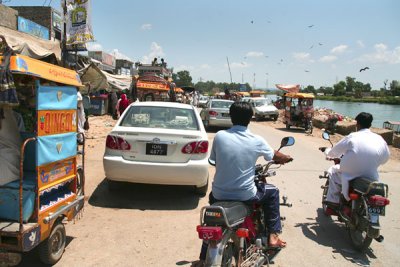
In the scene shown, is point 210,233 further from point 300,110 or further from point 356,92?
point 356,92

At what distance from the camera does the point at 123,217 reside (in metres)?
5.38

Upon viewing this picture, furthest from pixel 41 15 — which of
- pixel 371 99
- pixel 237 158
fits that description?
pixel 371 99

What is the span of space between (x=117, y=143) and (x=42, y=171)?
224 cm

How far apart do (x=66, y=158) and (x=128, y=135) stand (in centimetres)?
180

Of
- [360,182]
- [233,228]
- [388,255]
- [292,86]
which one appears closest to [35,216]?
[233,228]

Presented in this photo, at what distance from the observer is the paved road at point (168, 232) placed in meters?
4.20

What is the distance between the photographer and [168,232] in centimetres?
492

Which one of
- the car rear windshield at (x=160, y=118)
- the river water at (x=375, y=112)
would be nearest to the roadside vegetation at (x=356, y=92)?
the river water at (x=375, y=112)

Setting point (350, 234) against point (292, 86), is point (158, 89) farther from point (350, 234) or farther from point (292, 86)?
point (350, 234)

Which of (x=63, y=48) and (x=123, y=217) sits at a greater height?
(x=63, y=48)

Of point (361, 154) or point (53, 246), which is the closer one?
point (53, 246)

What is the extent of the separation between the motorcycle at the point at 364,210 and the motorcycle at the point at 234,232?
136cm

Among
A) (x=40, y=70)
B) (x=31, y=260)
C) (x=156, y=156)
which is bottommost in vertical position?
(x=31, y=260)

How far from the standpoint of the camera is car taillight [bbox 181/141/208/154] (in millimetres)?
5863
